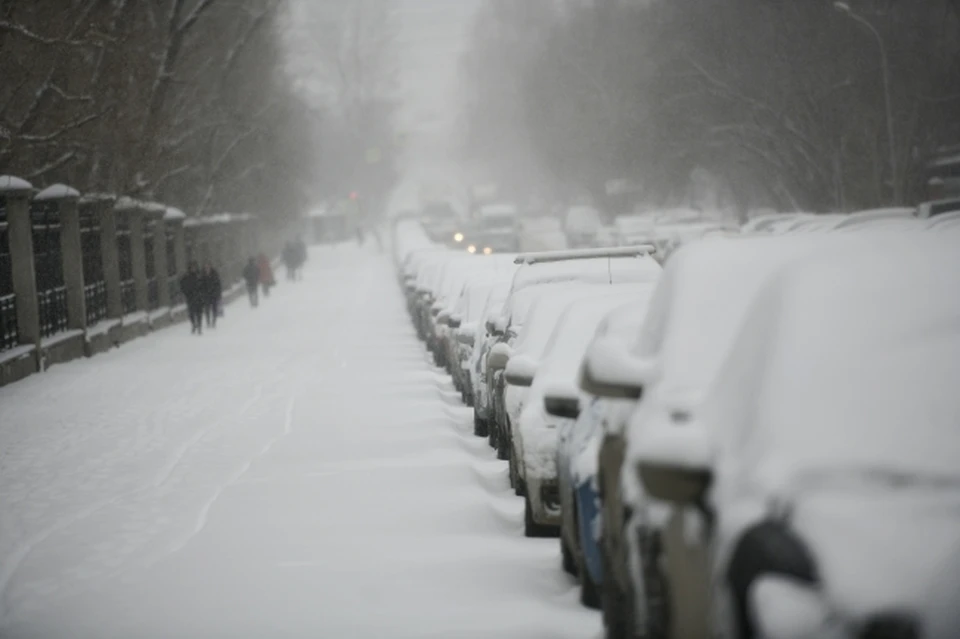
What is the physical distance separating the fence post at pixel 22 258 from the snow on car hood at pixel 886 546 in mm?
19948

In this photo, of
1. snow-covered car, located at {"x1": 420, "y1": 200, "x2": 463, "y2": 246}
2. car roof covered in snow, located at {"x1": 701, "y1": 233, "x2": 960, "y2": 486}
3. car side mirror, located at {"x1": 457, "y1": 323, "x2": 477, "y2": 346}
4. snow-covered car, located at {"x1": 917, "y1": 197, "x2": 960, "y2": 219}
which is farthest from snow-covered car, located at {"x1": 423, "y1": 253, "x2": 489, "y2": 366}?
snow-covered car, located at {"x1": 420, "y1": 200, "x2": 463, "y2": 246}

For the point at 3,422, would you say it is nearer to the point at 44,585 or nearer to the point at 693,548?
the point at 44,585

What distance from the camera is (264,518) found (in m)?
10.4

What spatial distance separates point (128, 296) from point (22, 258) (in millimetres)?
11111

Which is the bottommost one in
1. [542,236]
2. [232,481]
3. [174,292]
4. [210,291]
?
[542,236]

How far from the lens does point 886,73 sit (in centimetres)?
4175

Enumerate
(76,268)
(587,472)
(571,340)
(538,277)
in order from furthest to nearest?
(76,268), (538,277), (571,340), (587,472)

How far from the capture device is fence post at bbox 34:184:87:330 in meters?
26.4

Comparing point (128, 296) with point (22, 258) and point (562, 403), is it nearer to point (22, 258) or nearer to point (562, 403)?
point (22, 258)

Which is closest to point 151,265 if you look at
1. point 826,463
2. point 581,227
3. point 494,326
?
point 494,326

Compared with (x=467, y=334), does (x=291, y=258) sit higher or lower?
lower

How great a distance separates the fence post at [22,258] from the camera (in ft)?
73.7

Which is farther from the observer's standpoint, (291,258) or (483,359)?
(291,258)

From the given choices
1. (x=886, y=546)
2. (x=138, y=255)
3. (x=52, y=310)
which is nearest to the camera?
(x=886, y=546)
